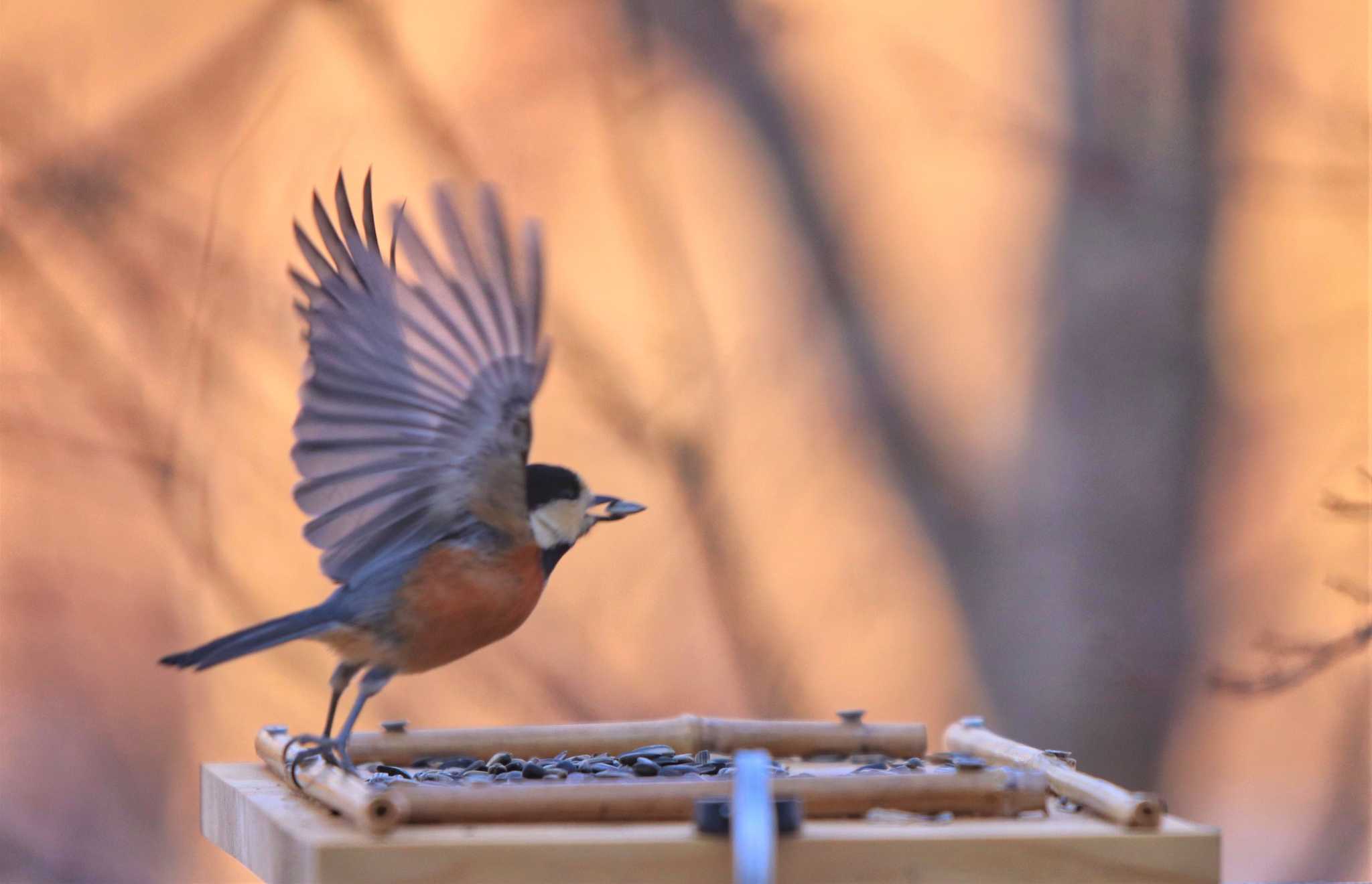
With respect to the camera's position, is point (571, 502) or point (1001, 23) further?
point (1001, 23)

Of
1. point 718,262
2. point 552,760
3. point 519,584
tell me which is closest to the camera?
point 519,584

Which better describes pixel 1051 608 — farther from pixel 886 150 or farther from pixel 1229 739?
pixel 886 150

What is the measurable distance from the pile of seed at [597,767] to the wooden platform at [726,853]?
161mm

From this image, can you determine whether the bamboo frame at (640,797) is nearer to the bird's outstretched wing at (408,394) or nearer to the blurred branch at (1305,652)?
the bird's outstretched wing at (408,394)

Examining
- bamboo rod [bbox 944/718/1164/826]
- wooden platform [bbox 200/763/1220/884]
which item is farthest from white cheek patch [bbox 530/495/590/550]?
bamboo rod [bbox 944/718/1164/826]

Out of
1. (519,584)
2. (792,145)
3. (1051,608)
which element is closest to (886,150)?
(792,145)

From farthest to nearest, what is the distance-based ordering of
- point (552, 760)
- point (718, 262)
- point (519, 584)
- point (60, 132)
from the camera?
1. point (718, 262)
2. point (60, 132)
3. point (552, 760)
4. point (519, 584)

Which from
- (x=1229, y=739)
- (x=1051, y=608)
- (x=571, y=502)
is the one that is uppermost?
(x=1051, y=608)

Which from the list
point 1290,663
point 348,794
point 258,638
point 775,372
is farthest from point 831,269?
point 348,794

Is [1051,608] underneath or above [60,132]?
underneath

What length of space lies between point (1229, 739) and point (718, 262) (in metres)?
1.27

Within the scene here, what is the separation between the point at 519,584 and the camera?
140 centimetres

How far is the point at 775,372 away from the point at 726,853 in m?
1.69

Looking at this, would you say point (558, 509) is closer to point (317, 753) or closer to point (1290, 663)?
point (317, 753)
